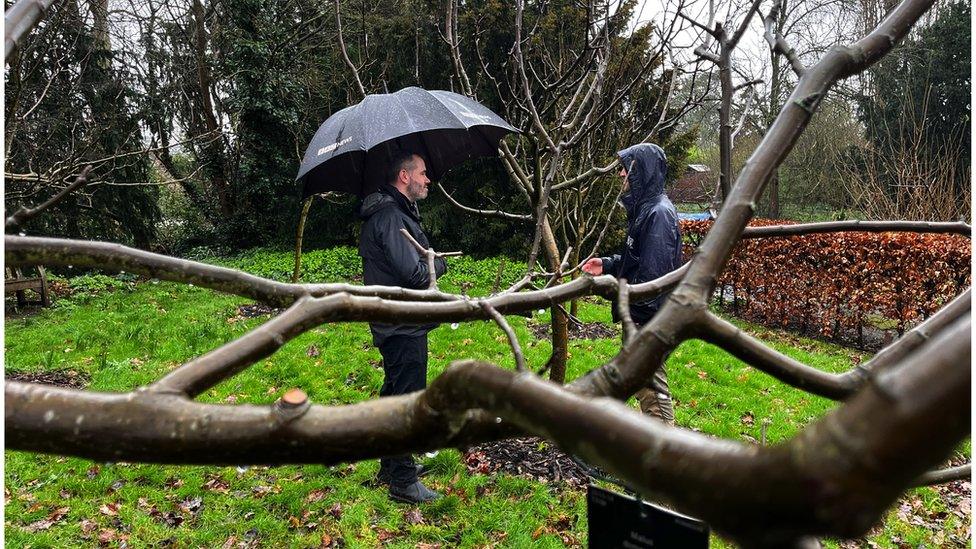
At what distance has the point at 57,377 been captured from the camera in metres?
5.75

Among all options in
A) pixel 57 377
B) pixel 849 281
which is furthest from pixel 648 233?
pixel 57 377

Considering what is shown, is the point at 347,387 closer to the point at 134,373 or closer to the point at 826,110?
the point at 134,373

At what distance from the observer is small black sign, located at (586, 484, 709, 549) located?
4.81 feet

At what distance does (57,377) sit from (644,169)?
5847 millimetres

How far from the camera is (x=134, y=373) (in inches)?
232

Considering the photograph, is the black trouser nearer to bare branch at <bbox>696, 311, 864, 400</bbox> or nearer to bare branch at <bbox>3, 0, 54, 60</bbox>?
bare branch at <bbox>3, 0, 54, 60</bbox>

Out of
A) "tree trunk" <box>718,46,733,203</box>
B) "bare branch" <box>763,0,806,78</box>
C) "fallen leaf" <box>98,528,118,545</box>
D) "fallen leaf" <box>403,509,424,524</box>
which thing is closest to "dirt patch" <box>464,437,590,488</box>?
"fallen leaf" <box>403,509,424,524</box>

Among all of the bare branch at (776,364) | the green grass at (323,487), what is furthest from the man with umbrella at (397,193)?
the bare branch at (776,364)

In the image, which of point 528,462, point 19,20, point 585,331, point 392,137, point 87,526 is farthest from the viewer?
point 585,331

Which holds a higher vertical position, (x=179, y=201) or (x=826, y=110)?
(x=826, y=110)

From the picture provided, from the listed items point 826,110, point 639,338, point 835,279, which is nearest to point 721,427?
point 835,279

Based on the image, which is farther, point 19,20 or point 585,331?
point 585,331

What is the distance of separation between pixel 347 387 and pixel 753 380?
396cm

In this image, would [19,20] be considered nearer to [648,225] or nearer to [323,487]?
[648,225]
